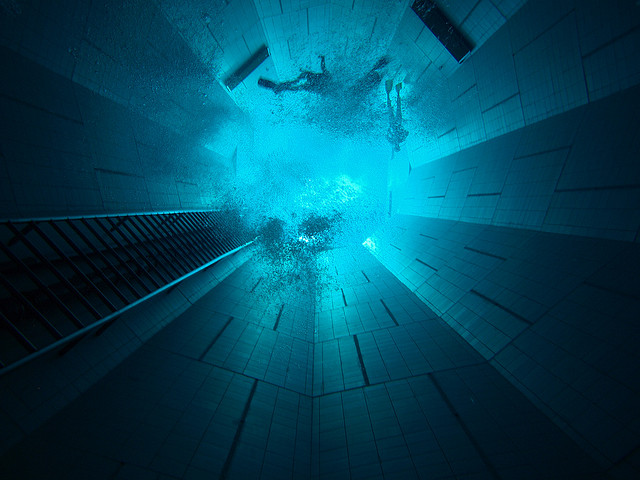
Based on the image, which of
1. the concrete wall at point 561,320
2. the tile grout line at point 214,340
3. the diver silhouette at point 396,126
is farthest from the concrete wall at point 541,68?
the tile grout line at point 214,340

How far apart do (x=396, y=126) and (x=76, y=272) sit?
879 centimetres

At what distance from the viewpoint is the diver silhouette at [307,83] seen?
23.6ft

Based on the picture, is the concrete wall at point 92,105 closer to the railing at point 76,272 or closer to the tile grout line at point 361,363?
the railing at point 76,272

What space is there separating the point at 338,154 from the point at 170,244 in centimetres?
669

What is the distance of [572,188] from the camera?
11.5ft

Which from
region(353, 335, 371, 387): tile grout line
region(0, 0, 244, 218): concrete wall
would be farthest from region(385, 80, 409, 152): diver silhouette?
region(353, 335, 371, 387): tile grout line

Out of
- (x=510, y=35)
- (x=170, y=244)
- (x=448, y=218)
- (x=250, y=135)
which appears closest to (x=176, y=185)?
(x=170, y=244)

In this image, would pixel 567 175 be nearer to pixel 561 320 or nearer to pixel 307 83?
pixel 561 320

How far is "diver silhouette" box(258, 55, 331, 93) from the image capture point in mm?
7188

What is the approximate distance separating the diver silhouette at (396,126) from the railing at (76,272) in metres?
6.97

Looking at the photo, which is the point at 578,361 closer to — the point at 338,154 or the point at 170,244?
the point at 170,244

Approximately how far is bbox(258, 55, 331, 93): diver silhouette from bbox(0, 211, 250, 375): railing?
5.37 m

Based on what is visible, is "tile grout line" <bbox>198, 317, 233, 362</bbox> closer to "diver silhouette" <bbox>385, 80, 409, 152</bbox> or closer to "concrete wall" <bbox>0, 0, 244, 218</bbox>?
"concrete wall" <bbox>0, 0, 244, 218</bbox>

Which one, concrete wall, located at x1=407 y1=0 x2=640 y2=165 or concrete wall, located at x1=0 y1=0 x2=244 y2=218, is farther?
concrete wall, located at x1=407 y1=0 x2=640 y2=165
